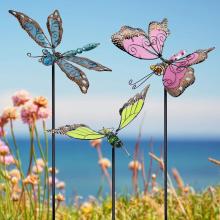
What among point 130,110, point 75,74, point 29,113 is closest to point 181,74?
point 130,110

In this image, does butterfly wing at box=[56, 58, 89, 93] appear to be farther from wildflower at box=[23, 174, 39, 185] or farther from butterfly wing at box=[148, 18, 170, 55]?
wildflower at box=[23, 174, 39, 185]

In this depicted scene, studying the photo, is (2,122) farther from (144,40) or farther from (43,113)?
(144,40)

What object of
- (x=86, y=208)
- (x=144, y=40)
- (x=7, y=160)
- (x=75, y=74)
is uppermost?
(x=144, y=40)

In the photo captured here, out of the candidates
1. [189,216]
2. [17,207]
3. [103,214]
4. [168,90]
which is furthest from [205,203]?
[168,90]

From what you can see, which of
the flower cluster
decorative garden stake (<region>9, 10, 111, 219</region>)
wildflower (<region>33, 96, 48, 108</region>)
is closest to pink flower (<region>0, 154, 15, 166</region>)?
the flower cluster

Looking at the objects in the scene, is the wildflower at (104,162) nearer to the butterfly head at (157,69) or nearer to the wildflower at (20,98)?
the wildflower at (20,98)
